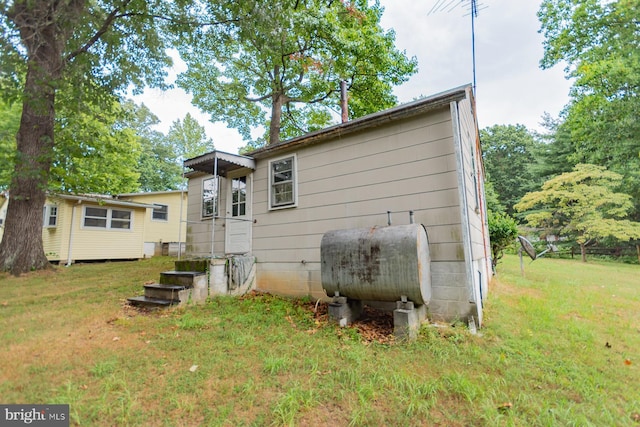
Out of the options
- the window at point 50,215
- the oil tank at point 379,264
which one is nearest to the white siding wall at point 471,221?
the oil tank at point 379,264

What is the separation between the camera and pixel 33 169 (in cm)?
751

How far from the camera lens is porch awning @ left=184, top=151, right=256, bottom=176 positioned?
622cm

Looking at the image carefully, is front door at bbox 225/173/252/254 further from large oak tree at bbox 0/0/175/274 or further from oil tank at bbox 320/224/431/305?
large oak tree at bbox 0/0/175/274

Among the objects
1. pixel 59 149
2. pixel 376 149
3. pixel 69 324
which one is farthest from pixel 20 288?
pixel 376 149

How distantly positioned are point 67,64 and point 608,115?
60.7 ft

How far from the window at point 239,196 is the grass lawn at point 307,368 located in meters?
2.63

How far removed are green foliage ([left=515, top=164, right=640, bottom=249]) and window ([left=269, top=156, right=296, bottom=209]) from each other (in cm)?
1898

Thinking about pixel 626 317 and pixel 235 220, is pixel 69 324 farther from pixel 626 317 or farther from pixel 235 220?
pixel 626 317

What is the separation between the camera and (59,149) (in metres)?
8.40

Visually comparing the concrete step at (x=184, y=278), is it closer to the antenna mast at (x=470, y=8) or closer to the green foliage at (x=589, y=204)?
the antenna mast at (x=470, y=8)

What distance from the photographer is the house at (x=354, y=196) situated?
424 centimetres

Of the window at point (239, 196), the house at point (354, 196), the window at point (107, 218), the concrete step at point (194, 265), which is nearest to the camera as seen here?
the house at point (354, 196)

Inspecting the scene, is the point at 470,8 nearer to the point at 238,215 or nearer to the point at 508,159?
the point at 238,215

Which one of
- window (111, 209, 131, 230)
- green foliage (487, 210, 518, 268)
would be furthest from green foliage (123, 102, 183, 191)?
green foliage (487, 210, 518, 268)
